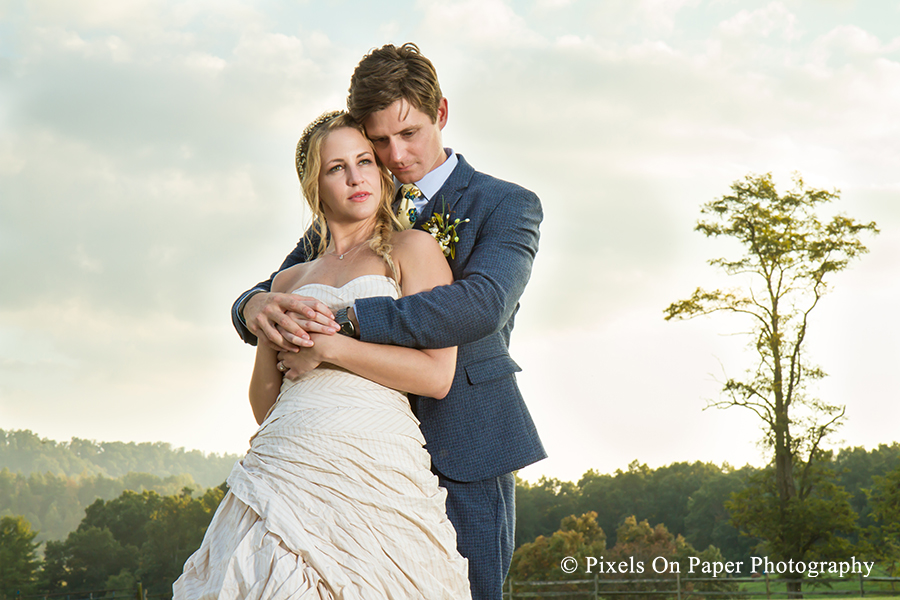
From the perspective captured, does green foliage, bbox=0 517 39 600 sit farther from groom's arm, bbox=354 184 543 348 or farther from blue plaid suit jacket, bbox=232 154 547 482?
groom's arm, bbox=354 184 543 348

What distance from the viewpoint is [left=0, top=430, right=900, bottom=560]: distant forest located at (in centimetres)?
2388

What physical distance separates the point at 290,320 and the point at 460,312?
1.74 feet

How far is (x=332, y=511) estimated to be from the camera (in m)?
2.28

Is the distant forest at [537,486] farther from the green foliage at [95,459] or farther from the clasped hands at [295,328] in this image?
the clasped hands at [295,328]

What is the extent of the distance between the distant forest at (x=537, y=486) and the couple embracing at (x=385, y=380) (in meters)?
6.30

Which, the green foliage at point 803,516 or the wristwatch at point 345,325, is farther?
the green foliage at point 803,516

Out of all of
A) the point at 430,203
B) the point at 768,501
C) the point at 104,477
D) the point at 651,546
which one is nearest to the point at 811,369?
the point at 768,501

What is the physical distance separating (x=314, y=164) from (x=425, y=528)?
1.32 m

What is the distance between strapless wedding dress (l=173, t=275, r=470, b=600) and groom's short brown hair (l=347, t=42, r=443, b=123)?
83cm

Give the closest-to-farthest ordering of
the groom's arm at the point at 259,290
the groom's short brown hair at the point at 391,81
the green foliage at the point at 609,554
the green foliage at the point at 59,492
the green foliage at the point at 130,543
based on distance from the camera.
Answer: the groom's arm at the point at 259,290 → the groom's short brown hair at the point at 391,81 → the green foliage at the point at 609,554 → the green foliage at the point at 130,543 → the green foliage at the point at 59,492

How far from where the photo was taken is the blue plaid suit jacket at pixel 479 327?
234cm

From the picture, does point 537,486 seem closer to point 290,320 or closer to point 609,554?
point 609,554

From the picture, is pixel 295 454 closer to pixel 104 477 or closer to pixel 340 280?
pixel 340 280

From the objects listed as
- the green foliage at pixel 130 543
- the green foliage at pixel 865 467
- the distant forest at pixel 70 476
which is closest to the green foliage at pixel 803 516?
the green foliage at pixel 865 467
